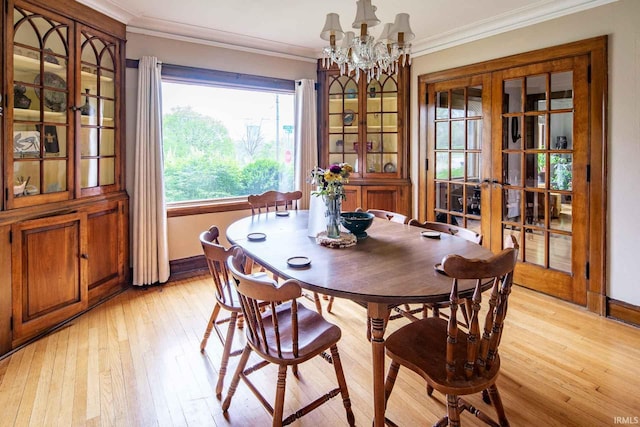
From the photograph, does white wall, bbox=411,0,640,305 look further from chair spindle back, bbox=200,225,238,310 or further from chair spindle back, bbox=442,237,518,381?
chair spindle back, bbox=200,225,238,310

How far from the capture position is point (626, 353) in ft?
8.41

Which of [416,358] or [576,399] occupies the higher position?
[416,358]

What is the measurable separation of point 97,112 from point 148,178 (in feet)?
2.38

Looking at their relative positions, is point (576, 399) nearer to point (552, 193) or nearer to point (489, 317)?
point (489, 317)

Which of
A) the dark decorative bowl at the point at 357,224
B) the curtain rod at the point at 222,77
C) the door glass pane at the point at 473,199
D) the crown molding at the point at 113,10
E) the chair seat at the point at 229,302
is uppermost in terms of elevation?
the crown molding at the point at 113,10

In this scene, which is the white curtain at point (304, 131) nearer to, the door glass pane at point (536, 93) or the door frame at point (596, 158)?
the door glass pane at point (536, 93)

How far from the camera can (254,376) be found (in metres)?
2.34

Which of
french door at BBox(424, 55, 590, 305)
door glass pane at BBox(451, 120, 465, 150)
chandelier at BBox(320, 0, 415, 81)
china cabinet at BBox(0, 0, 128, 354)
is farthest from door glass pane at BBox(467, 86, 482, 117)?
china cabinet at BBox(0, 0, 128, 354)

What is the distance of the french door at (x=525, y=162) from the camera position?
3.29 m

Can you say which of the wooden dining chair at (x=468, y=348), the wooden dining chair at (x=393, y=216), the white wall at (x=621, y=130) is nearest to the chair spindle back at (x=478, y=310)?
the wooden dining chair at (x=468, y=348)

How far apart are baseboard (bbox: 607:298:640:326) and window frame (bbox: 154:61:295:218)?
3658mm

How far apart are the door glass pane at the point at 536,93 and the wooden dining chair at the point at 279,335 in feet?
9.50

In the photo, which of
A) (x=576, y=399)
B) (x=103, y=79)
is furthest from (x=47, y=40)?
(x=576, y=399)

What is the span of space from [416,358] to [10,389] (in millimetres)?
2264
